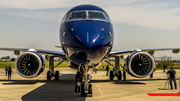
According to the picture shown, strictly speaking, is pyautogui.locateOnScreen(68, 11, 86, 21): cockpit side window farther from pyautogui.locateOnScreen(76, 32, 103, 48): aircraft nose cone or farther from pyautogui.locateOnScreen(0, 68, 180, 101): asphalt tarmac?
pyautogui.locateOnScreen(0, 68, 180, 101): asphalt tarmac

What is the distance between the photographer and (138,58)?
13289 millimetres

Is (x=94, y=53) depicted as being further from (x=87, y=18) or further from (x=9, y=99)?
(x=9, y=99)

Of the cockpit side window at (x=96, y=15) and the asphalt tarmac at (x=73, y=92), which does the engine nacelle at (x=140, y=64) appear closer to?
the asphalt tarmac at (x=73, y=92)

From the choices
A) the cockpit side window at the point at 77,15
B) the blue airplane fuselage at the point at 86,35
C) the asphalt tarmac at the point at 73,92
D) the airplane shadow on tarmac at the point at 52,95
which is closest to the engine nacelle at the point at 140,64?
the asphalt tarmac at the point at 73,92

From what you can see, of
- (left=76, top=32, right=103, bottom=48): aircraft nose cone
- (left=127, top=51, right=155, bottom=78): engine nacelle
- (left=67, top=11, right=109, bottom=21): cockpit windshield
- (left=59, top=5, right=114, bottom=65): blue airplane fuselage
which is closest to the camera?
(left=76, top=32, right=103, bottom=48): aircraft nose cone

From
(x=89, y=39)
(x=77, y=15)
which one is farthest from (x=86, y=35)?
(x=77, y=15)

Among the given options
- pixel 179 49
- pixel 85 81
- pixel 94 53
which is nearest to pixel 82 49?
pixel 94 53

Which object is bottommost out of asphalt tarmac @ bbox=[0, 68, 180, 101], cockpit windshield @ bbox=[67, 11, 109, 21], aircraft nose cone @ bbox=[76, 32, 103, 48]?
asphalt tarmac @ bbox=[0, 68, 180, 101]

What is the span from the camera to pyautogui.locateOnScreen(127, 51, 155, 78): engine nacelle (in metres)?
12.8

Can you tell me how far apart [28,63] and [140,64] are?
23.4 ft

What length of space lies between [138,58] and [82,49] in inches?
268

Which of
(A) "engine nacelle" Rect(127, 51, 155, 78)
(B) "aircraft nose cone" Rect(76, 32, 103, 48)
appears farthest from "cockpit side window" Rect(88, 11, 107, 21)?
(A) "engine nacelle" Rect(127, 51, 155, 78)

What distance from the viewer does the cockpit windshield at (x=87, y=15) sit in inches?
336

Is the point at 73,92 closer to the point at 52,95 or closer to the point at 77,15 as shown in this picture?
the point at 52,95
